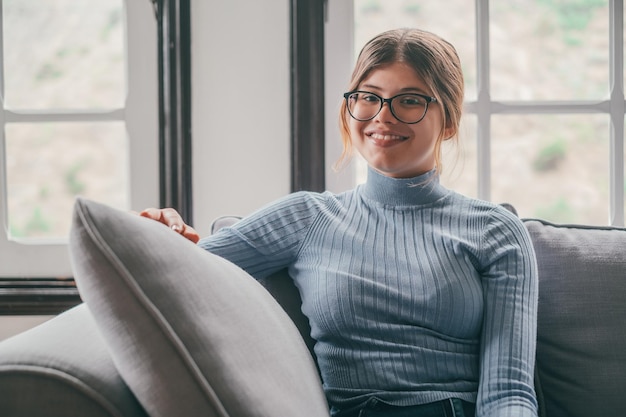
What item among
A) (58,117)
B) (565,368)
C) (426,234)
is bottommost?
(565,368)

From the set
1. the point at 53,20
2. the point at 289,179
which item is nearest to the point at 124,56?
the point at 53,20

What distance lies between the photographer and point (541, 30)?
201cm

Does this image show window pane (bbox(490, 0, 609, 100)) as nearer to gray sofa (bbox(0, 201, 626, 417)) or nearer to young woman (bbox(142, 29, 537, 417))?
young woman (bbox(142, 29, 537, 417))

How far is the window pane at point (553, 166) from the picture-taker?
2008 millimetres

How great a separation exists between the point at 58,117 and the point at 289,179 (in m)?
0.71

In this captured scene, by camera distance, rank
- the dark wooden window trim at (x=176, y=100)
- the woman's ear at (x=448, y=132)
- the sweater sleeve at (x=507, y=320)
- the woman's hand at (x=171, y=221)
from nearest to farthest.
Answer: the sweater sleeve at (x=507, y=320), the woman's hand at (x=171, y=221), the woman's ear at (x=448, y=132), the dark wooden window trim at (x=176, y=100)

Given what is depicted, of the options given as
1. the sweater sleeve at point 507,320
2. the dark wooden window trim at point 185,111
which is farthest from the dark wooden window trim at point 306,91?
the sweater sleeve at point 507,320

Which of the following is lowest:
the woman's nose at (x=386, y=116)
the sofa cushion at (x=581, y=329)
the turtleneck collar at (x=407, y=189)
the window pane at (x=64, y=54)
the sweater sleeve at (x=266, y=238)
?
the sofa cushion at (x=581, y=329)

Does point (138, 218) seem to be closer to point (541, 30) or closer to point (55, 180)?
point (55, 180)

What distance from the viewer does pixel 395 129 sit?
129 cm

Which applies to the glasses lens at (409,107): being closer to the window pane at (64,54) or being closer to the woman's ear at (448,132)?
the woman's ear at (448,132)

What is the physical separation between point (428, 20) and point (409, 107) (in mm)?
797

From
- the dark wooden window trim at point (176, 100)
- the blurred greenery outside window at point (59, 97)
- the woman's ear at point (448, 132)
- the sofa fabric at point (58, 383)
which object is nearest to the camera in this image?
the sofa fabric at point (58, 383)

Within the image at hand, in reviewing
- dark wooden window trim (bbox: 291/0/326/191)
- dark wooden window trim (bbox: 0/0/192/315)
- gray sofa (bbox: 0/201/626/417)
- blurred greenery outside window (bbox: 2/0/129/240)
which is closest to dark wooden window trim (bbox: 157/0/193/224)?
dark wooden window trim (bbox: 0/0/192/315)
